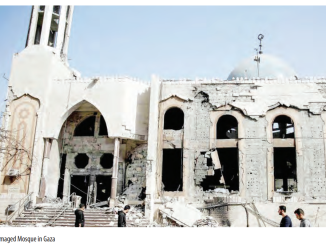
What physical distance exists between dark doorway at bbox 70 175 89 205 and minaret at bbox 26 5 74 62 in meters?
6.92

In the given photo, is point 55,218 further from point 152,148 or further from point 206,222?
point 206,222

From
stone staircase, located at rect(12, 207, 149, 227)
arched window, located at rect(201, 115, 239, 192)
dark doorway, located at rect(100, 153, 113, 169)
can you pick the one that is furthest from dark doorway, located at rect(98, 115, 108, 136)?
arched window, located at rect(201, 115, 239, 192)

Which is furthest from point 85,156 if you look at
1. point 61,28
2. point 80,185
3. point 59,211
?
point 61,28

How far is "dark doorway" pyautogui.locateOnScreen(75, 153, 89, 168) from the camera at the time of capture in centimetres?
2388

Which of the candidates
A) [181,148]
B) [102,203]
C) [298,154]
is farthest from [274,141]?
[102,203]

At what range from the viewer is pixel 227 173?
76.4ft

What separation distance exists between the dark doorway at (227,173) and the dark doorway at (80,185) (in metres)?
6.82

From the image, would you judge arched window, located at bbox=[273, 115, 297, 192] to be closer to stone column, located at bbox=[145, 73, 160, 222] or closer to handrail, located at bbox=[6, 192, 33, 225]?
stone column, located at bbox=[145, 73, 160, 222]

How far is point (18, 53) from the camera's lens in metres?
24.1

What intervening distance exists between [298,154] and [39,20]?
53.8 ft

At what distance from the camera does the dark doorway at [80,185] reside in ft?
78.8

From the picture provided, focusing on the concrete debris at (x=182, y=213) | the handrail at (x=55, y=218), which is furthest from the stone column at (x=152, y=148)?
the handrail at (x=55, y=218)

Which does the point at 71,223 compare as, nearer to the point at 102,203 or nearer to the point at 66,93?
the point at 102,203

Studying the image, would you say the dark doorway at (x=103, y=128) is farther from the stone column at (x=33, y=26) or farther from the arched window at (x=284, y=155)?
the arched window at (x=284, y=155)
